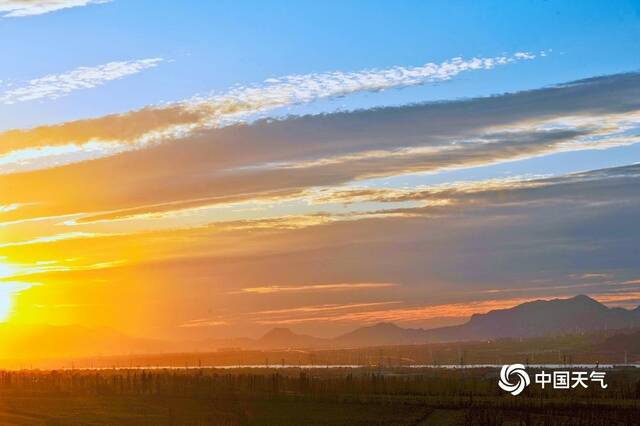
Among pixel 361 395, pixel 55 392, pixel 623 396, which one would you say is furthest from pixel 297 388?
pixel 623 396

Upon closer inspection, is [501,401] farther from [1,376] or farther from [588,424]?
[1,376]

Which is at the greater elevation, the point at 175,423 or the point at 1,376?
the point at 175,423

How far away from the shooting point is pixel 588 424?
2662 inches

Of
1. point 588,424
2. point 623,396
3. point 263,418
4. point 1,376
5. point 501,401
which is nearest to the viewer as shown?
point 588,424

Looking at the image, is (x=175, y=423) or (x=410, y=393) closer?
(x=175, y=423)

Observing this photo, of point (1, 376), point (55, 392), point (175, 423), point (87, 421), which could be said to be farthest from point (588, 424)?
point (1, 376)

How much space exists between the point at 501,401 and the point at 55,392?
47.5 m

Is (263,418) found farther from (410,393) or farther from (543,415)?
(410,393)

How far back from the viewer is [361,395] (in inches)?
3915

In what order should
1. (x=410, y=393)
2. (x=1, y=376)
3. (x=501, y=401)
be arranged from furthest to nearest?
(x=1, y=376)
(x=410, y=393)
(x=501, y=401)

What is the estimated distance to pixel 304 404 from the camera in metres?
87.2

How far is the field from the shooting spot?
71312 millimetres

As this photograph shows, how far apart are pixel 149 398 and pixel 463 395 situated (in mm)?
31185

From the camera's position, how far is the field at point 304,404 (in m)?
71.3
